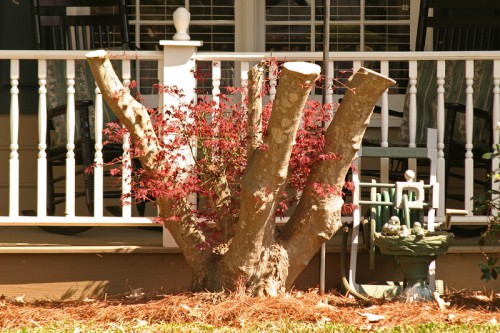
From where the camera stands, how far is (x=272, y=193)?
5062 mm

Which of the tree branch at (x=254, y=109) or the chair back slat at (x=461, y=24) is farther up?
the chair back slat at (x=461, y=24)

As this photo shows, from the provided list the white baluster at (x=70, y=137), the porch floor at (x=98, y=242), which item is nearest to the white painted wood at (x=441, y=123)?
the porch floor at (x=98, y=242)

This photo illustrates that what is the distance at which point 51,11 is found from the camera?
736 centimetres

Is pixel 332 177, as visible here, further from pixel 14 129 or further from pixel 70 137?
pixel 14 129

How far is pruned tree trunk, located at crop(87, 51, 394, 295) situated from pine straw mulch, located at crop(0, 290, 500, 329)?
6.1 inches

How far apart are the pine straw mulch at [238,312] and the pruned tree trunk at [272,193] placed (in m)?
0.15

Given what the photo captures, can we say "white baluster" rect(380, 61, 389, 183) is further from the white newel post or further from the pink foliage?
the white newel post

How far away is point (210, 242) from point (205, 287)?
25 centimetres

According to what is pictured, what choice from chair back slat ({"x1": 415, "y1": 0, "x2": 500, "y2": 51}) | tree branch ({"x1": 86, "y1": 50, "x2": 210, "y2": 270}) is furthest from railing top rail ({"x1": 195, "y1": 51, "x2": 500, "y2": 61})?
chair back slat ({"x1": 415, "y1": 0, "x2": 500, "y2": 51})

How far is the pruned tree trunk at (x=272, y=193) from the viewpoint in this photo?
4879 mm

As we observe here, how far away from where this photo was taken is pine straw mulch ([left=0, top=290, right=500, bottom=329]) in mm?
5117

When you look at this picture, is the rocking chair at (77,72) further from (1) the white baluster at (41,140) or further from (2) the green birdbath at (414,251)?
(2) the green birdbath at (414,251)

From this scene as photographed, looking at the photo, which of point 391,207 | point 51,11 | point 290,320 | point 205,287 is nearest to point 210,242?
point 205,287

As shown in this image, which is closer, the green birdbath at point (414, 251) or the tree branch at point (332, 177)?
the tree branch at point (332, 177)
